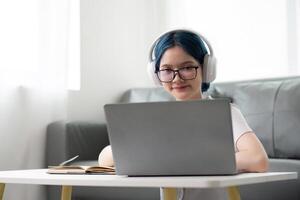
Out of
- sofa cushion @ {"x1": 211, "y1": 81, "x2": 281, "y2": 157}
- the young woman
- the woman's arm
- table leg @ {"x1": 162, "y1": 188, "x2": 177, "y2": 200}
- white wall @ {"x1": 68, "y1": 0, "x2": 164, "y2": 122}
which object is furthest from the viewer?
white wall @ {"x1": 68, "y1": 0, "x2": 164, "y2": 122}

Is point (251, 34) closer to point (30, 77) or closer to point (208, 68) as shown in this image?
point (30, 77)

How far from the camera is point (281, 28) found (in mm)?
3225

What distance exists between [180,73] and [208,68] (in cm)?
9

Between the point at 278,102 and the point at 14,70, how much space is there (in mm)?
1331

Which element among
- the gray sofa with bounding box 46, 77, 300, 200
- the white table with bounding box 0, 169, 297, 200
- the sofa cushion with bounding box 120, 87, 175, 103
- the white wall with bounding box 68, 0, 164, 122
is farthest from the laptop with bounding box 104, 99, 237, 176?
the white wall with bounding box 68, 0, 164, 122

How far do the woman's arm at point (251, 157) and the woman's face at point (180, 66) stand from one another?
24cm

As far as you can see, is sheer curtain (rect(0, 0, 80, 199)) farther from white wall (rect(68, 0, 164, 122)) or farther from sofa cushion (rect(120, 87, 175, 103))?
sofa cushion (rect(120, 87, 175, 103))

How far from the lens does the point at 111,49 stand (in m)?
3.48

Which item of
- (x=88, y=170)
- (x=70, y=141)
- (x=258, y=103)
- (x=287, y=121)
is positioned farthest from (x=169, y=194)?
(x=70, y=141)

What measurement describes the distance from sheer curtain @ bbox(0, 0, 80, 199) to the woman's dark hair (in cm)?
143

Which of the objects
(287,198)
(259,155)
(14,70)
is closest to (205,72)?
(259,155)

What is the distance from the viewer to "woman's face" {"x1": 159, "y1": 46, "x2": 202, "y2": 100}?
4.75 feet

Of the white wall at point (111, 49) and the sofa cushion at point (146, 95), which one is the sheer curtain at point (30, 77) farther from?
the sofa cushion at point (146, 95)

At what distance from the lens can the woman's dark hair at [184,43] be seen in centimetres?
146
